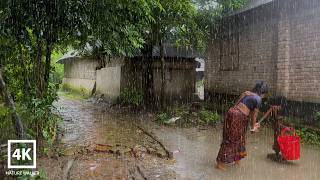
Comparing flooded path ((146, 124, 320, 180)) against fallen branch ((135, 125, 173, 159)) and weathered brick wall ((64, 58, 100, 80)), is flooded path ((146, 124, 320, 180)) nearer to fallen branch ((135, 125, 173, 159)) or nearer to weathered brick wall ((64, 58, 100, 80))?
fallen branch ((135, 125, 173, 159))

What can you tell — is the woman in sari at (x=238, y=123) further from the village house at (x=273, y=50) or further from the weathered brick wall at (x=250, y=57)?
the weathered brick wall at (x=250, y=57)

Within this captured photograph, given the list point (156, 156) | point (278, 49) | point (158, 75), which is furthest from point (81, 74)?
point (156, 156)

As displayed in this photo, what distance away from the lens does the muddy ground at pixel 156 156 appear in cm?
684

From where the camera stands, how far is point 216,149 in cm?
920

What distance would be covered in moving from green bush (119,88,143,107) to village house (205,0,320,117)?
3.71 metres

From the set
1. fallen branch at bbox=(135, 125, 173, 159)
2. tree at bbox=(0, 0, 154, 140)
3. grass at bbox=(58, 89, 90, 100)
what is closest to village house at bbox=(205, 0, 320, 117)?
fallen branch at bbox=(135, 125, 173, 159)

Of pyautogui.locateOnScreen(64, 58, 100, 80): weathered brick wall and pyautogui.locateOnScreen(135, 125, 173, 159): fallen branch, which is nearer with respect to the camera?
pyautogui.locateOnScreen(135, 125, 173, 159): fallen branch

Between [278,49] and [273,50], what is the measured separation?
1.41ft

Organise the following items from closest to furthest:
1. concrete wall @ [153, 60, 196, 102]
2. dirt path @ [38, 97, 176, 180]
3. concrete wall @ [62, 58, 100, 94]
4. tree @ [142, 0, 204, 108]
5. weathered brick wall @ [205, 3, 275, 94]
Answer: dirt path @ [38, 97, 176, 180] → tree @ [142, 0, 204, 108] → weathered brick wall @ [205, 3, 275, 94] → concrete wall @ [153, 60, 196, 102] → concrete wall @ [62, 58, 100, 94]

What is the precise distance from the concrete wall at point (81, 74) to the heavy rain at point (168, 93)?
570 centimetres

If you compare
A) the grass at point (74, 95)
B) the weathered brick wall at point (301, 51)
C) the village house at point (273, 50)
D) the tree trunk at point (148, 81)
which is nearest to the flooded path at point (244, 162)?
the weathered brick wall at point (301, 51)

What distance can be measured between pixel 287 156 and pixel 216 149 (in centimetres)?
209

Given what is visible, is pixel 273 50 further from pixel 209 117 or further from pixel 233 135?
pixel 233 135

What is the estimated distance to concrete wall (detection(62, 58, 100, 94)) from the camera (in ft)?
82.2
